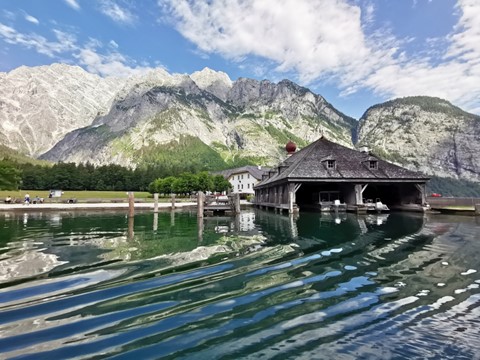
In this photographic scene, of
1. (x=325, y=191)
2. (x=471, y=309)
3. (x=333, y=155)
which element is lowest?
(x=471, y=309)

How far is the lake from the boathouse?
2186 cm

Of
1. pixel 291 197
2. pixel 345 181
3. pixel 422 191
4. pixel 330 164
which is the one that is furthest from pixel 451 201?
pixel 291 197

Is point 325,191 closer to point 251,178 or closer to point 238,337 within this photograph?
point 238,337

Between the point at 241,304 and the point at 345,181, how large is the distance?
30074 mm

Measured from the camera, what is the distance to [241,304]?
6.53 m

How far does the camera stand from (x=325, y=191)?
1606 inches

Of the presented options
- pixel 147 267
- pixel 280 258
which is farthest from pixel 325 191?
pixel 147 267

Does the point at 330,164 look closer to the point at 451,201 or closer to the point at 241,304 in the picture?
the point at 451,201

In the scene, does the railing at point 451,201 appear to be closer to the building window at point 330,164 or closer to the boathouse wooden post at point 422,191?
the boathouse wooden post at point 422,191

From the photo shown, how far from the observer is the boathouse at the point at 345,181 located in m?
34.2

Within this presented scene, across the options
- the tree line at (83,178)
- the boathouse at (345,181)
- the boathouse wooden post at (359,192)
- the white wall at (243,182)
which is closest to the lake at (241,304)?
the boathouse at (345,181)

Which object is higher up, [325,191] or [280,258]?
[325,191]

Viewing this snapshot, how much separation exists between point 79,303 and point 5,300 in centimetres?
173

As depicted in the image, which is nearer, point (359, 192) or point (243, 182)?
point (359, 192)
